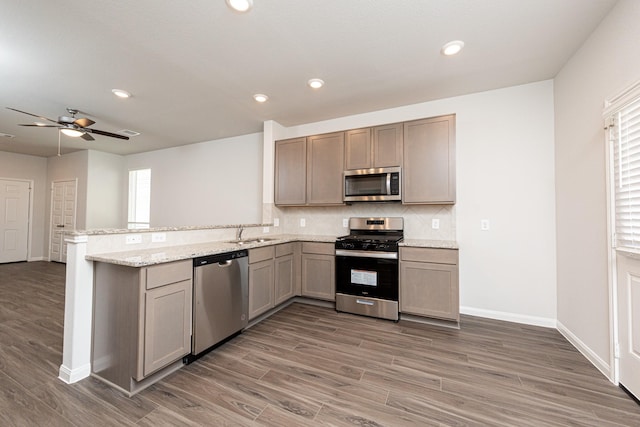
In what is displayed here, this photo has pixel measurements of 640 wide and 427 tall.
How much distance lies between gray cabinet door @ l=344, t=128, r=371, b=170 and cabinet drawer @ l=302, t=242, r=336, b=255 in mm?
1090

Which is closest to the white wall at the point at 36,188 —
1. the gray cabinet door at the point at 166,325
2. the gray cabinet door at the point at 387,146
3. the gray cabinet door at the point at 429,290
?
the gray cabinet door at the point at 166,325

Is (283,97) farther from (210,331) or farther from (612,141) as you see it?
(612,141)

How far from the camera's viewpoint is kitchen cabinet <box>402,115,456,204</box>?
2881 mm

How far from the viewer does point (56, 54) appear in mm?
2328

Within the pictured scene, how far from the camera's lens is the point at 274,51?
2281 millimetres

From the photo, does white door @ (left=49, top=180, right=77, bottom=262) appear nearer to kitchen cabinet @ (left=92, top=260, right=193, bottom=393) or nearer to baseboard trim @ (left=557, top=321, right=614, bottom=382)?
kitchen cabinet @ (left=92, top=260, right=193, bottom=393)

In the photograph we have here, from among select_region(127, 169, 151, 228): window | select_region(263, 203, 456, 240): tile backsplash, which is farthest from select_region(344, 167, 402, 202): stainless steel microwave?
select_region(127, 169, 151, 228): window

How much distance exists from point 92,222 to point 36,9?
5364 mm

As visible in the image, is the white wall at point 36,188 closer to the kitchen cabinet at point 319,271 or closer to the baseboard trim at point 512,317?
the kitchen cabinet at point 319,271

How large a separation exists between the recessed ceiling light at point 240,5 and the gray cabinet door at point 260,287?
2.20 metres

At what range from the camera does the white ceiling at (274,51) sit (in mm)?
1822

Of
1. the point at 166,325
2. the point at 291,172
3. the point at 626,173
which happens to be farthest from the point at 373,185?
the point at 166,325

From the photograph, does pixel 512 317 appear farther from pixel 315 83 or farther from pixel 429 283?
pixel 315 83

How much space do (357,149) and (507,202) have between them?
187cm
